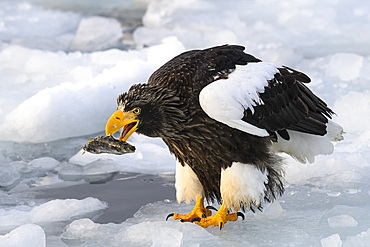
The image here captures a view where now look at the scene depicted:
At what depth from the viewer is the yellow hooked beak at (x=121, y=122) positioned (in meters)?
2.70

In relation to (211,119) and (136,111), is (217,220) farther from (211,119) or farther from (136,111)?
(136,111)

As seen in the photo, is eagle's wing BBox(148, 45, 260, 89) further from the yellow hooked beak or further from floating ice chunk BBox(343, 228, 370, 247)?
floating ice chunk BBox(343, 228, 370, 247)

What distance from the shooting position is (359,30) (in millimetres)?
8055

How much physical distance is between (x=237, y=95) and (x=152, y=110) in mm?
399

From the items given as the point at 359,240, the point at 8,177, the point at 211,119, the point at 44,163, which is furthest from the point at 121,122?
the point at 44,163

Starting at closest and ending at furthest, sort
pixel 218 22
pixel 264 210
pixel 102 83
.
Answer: pixel 264 210 < pixel 102 83 < pixel 218 22

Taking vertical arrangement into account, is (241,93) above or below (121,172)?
above

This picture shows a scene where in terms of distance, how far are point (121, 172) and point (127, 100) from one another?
1.52 m

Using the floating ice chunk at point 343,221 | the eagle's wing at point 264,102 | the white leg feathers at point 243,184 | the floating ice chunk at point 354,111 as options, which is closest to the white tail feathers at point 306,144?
the eagle's wing at point 264,102

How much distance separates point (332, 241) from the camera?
2684mm

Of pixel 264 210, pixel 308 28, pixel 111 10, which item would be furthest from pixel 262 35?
pixel 264 210

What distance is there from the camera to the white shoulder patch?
2.74 m

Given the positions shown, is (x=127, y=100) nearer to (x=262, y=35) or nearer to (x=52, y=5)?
(x=262, y=35)

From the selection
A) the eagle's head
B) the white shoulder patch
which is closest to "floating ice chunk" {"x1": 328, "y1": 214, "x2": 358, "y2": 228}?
the white shoulder patch
